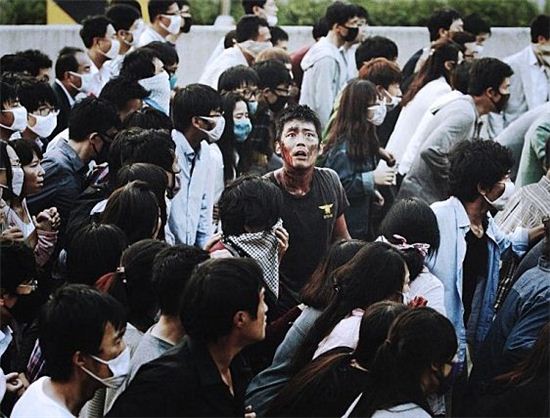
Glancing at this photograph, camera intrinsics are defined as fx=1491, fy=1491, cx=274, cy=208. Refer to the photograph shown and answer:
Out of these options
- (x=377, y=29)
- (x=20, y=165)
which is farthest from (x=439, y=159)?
(x=377, y=29)

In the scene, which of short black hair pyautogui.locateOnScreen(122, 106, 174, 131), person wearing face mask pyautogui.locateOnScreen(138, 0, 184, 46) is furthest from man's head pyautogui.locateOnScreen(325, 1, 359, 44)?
short black hair pyautogui.locateOnScreen(122, 106, 174, 131)

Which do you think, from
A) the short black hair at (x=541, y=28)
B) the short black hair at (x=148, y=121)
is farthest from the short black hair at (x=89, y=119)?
the short black hair at (x=541, y=28)

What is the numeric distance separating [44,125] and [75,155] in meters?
0.96

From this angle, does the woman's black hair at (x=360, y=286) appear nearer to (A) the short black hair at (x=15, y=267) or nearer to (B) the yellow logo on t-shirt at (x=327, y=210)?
(A) the short black hair at (x=15, y=267)

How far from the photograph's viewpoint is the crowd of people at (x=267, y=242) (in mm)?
5207

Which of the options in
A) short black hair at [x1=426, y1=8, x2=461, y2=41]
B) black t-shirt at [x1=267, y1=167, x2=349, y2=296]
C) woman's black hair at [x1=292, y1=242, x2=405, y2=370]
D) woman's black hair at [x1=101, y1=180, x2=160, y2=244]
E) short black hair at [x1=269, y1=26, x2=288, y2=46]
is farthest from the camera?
short black hair at [x1=269, y1=26, x2=288, y2=46]

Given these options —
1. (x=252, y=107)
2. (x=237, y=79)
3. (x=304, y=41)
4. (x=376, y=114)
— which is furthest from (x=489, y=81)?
(x=304, y=41)

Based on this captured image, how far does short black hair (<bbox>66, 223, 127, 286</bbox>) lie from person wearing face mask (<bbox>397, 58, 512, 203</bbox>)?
3.40m

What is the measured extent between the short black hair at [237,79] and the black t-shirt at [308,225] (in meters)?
2.44

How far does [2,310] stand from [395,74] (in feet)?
17.1

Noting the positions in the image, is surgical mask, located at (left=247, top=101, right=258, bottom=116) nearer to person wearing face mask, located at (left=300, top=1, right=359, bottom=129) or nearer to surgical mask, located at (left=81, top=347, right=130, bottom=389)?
person wearing face mask, located at (left=300, top=1, right=359, bottom=129)

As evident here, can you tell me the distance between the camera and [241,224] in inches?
265

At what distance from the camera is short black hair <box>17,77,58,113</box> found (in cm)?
886

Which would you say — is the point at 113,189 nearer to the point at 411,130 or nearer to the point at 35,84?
the point at 35,84
